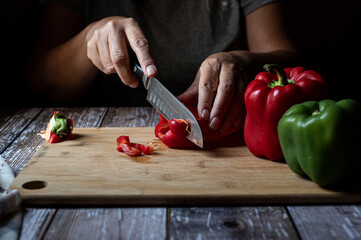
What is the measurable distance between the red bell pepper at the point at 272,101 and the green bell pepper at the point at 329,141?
166 mm

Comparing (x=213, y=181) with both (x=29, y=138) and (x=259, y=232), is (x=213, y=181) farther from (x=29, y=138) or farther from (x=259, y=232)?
(x=29, y=138)

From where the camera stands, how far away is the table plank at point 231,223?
0.95 m

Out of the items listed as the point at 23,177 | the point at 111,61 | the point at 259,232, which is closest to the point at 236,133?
the point at 111,61

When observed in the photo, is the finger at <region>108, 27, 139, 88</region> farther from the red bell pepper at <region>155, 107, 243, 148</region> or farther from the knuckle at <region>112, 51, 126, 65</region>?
the red bell pepper at <region>155, 107, 243, 148</region>

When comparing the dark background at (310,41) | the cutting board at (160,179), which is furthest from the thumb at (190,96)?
the dark background at (310,41)

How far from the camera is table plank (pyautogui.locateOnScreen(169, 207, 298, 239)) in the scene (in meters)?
0.95

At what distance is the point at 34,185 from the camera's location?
3.86 ft

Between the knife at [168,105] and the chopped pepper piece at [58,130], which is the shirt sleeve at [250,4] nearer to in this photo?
the knife at [168,105]

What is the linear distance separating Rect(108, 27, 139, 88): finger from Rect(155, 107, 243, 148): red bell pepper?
224mm

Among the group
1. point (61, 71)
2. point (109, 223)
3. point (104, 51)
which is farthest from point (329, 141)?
point (61, 71)

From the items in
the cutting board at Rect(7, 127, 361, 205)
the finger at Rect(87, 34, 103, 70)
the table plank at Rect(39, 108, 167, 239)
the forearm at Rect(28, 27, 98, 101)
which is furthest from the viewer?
the forearm at Rect(28, 27, 98, 101)

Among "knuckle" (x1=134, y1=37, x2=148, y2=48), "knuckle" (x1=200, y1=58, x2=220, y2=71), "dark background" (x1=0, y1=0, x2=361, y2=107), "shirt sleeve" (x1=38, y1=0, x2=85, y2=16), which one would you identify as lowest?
"dark background" (x1=0, y1=0, x2=361, y2=107)

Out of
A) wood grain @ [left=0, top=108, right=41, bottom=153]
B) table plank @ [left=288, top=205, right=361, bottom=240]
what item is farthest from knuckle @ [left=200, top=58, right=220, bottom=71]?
wood grain @ [left=0, top=108, right=41, bottom=153]

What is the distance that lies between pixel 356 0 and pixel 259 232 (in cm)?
261
